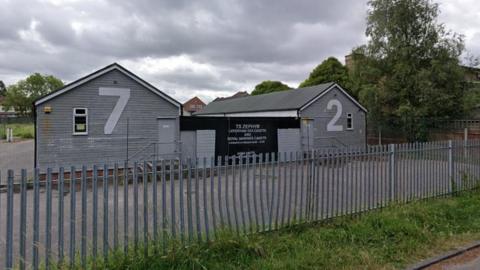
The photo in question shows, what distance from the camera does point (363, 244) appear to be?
184 inches

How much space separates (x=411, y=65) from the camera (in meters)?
21.0

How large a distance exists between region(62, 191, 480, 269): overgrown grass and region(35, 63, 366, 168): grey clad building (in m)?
9.47

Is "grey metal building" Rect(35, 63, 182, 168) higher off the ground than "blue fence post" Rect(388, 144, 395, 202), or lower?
higher

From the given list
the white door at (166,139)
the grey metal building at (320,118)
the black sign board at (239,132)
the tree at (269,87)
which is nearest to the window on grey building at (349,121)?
the grey metal building at (320,118)

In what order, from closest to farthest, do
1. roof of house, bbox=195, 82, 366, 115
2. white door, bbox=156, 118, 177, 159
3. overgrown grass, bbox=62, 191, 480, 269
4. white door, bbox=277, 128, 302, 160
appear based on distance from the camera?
overgrown grass, bbox=62, 191, 480, 269 < white door, bbox=156, 118, 177, 159 < white door, bbox=277, 128, 302, 160 < roof of house, bbox=195, 82, 366, 115

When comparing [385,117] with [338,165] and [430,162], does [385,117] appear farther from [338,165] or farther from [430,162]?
[338,165]

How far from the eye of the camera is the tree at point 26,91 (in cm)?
6419

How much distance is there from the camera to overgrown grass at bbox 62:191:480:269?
153 inches

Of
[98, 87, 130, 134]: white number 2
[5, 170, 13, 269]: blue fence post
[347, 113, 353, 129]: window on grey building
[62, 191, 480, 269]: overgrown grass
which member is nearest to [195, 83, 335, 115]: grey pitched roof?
[347, 113, 353, 129]: window on grey building

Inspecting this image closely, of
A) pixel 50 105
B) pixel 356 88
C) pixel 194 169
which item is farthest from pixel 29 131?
pixel 194 169

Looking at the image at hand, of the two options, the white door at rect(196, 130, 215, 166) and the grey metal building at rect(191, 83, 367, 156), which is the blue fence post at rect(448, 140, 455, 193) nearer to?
the white door at rect(196, 130, 215, 166)

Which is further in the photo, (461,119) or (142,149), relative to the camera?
(461,119)

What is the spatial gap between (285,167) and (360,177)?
5.92 ft

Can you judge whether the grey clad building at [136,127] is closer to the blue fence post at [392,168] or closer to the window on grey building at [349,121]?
the window on grey building at [349,121]
